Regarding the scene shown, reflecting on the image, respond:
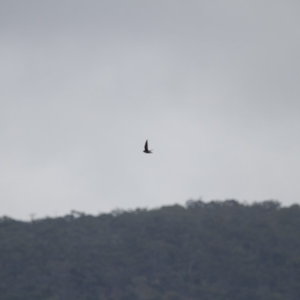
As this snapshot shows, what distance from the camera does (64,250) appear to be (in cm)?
5216

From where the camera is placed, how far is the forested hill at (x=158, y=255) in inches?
1918

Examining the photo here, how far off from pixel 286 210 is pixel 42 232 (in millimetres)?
12470

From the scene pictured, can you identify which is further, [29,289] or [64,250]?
[64,250]

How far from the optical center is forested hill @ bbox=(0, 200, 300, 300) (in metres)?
48.7

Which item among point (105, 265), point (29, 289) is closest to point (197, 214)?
point (105, 265)

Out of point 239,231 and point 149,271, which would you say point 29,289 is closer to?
point 149,271

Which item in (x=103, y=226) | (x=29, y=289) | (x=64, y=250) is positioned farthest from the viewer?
(x=103, y=226)

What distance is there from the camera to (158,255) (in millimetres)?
50938

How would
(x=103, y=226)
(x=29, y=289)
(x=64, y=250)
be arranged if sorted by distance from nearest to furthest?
(x=29, y=289), (x=64, y=250), (x=103, y=226)

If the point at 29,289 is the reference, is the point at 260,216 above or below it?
above

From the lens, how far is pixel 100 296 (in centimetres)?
4869

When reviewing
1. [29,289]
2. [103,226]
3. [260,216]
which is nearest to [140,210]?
[103,226]

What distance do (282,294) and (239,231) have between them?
539 centimetres

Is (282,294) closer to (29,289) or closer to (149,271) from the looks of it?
(149,271)
